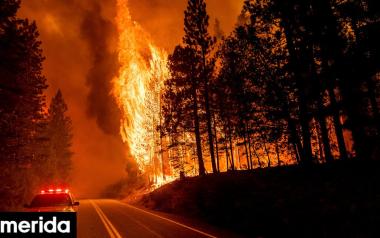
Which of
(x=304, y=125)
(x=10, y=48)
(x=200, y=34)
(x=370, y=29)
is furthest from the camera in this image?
(x=200, y=34)

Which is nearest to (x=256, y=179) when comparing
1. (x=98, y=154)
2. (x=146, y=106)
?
(x=146, y=106)

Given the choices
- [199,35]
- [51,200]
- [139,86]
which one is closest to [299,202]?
[51,200]

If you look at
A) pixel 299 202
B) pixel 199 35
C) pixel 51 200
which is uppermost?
pixel 199 35

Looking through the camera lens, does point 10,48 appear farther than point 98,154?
No

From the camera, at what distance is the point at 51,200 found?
1291 cm

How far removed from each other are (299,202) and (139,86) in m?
37.2

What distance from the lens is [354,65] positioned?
17656 mm

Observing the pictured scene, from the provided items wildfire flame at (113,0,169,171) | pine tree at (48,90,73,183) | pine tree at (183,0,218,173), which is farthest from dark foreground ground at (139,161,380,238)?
pine tree at (48,90,73,183)

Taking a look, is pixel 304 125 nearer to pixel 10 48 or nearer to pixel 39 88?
pixel 10 48

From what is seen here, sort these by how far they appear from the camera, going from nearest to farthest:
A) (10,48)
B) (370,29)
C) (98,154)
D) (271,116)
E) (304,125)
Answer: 1. (370,29)
2. (304,125)
3. (271,116)
4. (10,48)
5. (98,154)

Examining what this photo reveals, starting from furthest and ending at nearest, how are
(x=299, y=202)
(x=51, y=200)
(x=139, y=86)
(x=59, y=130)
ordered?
(x=59, y=130) → (x=139, y=86) → (x=299, y=202) → (x=51, y=200)

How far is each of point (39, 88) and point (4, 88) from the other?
56.8 feet

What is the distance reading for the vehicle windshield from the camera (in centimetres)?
1260

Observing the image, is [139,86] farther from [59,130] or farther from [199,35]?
[59,130]
